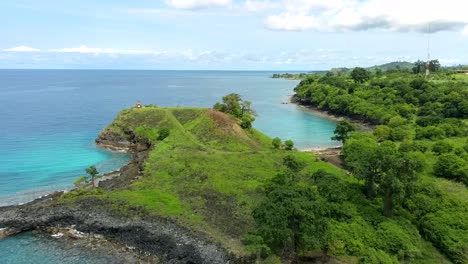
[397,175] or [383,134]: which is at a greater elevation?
[397,175]

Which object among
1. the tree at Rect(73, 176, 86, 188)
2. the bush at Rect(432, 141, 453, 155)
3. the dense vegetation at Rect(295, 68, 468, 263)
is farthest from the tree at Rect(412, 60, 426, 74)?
the tree at Rect(73, 176, 86, 188)

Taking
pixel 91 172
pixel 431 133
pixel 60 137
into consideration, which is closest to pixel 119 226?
pixel 91 172

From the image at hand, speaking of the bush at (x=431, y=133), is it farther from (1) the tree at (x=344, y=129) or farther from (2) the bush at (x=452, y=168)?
(2) the bush at (x=452, y=168)

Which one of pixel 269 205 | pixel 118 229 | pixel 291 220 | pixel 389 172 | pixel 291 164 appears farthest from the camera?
pixel 291 164

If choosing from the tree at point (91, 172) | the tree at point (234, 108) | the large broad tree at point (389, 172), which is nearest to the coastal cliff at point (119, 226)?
the tree at point (91, 172)

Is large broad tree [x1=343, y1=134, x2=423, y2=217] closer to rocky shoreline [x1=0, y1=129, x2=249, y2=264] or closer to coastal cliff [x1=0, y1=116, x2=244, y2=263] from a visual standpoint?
rocky shoreline [x1=0, y1=129, x2=249, y2=264]

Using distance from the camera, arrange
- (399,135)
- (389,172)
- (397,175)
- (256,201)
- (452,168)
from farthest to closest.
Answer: (399,135)
(452,168)
(256,201)
(397,175)
(389,172)

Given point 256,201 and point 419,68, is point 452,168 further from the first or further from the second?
point 419,68

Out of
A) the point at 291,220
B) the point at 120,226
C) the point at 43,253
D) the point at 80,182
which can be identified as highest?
the point at 291,220

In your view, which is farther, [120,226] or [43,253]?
[120,226]
